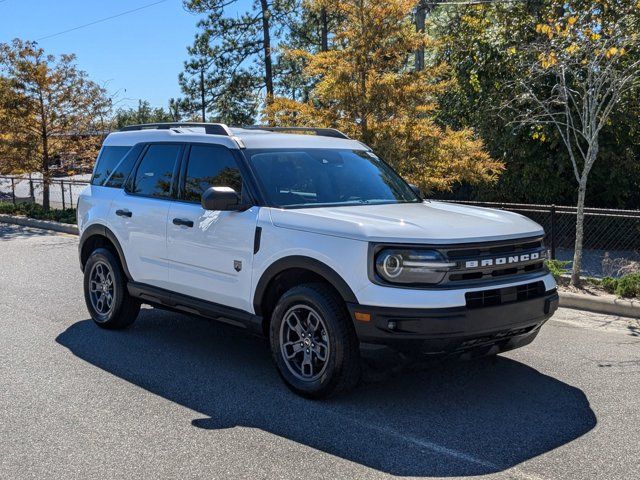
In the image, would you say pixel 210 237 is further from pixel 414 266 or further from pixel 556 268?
pixel 556 268

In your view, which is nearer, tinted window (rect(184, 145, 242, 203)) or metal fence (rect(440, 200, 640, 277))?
tinted window (rect(184, 145, 242, 203))

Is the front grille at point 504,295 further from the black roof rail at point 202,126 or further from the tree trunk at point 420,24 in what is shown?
the tree trunk at point 420,24

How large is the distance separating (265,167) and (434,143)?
617 cm

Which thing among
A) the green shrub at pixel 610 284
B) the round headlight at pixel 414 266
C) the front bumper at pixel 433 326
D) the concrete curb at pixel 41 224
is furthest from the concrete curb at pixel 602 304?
the concrete curb at pixel 41 224

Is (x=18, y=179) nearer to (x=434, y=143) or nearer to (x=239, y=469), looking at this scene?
(x=434, y=143)

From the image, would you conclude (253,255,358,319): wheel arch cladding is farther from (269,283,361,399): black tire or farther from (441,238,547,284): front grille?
(441,238,547,284): front grille

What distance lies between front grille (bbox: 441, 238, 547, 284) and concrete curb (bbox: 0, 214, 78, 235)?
13375mm

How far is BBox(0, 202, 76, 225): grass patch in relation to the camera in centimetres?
1808

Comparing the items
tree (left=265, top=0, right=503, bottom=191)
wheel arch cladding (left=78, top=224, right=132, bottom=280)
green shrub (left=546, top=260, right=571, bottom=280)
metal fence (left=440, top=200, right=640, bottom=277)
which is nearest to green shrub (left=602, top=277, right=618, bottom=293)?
green shrub (left=546, top=260, right=571, bottom=280)

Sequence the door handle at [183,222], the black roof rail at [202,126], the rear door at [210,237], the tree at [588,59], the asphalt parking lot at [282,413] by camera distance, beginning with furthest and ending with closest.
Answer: the tree at [588,59] < the black roof rail at [202,126] < the door handle at [183,222] < the rear door at [210,237] < the asphalt parking lot at [282,413]

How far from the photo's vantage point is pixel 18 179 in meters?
21.2

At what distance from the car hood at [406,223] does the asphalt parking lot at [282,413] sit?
3.03ft

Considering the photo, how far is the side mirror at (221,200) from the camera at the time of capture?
5219 mm

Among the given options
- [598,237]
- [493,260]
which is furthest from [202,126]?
[598,237]
